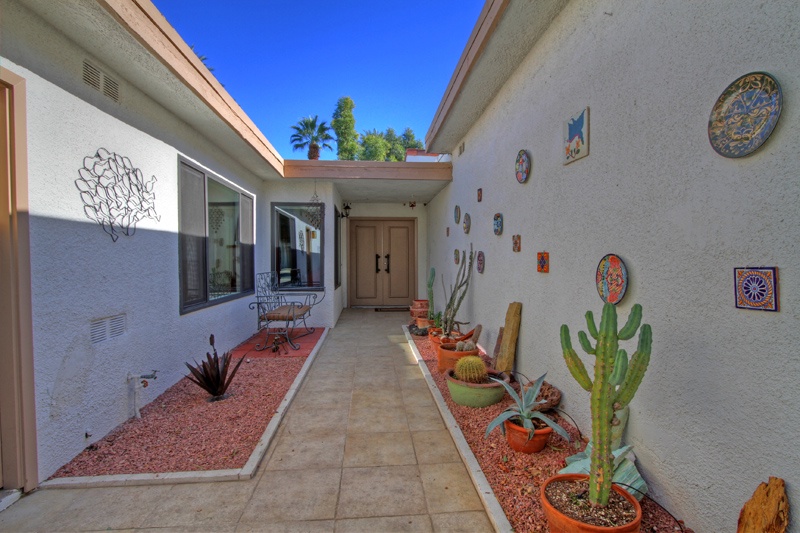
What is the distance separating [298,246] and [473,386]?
15.0ft

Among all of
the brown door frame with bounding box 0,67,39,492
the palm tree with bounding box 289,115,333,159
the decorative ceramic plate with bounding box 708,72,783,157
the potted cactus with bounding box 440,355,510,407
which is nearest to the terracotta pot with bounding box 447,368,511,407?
the potted cactus with bounding box 440,355,510,407

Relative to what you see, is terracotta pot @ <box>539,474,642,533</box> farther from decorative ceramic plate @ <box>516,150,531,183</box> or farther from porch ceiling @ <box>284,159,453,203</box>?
porch ceiling @ <box>284,159,453,203</box>

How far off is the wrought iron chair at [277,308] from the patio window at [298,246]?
0.21 m

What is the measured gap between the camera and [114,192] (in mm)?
2643

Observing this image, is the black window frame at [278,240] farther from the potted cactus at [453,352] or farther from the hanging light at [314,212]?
the potted cactus at [453,352]

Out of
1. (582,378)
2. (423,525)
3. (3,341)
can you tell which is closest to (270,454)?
(423,525)

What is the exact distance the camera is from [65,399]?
221 cm

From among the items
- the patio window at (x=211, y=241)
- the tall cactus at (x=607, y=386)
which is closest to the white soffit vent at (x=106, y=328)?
the patio window at (x=211, y=241)

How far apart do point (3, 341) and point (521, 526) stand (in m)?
2.79

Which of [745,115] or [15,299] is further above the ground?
[745,115]

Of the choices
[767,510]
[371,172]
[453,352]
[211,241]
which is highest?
[371,172]

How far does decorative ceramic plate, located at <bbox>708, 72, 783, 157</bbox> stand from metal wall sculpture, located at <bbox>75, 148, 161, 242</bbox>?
11.2 ft

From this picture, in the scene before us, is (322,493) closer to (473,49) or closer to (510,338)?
(510,338)

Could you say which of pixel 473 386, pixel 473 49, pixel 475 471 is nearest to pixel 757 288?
pixel 475 471
